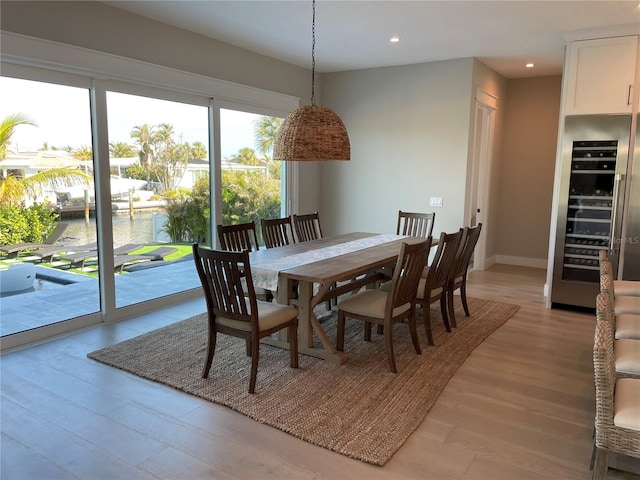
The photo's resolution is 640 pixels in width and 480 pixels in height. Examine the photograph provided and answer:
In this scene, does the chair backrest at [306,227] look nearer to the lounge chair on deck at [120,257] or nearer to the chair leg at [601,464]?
the lounge chair on deck at [120,257]

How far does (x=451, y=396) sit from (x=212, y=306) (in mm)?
1684

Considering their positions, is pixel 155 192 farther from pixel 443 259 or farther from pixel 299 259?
pixel 443 259

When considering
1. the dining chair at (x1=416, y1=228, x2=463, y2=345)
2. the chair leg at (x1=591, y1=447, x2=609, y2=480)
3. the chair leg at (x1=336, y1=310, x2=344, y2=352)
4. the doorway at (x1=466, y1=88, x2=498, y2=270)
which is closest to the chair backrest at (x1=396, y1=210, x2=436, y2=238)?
the doorway at (x1=466, y1=88, x2=498, y2=270)

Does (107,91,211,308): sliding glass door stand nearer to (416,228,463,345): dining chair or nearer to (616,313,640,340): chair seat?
(416,228,463,345): dining chair

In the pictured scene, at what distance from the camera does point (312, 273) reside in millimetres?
3150

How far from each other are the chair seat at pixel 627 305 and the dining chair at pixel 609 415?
4.00 ft

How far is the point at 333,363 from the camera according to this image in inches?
135

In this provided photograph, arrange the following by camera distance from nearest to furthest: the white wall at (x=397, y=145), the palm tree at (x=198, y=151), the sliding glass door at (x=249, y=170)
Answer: the palm tree at (x=198, y=151)
the sliding glass door at (x=249, y=170)
the white wall at (x=397, y=145)

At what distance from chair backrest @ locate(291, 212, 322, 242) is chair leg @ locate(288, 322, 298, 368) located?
1.73 meters

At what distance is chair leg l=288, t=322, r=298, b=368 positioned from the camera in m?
3.24

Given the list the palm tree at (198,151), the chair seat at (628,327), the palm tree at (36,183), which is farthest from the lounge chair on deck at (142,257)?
the chair seat at (628,327)

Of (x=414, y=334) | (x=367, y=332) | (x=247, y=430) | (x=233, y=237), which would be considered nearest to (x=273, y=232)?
(x=233, y=237)

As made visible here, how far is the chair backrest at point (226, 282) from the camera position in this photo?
2777 mm

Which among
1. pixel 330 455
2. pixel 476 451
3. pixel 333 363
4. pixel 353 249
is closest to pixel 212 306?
pixel 333 363
